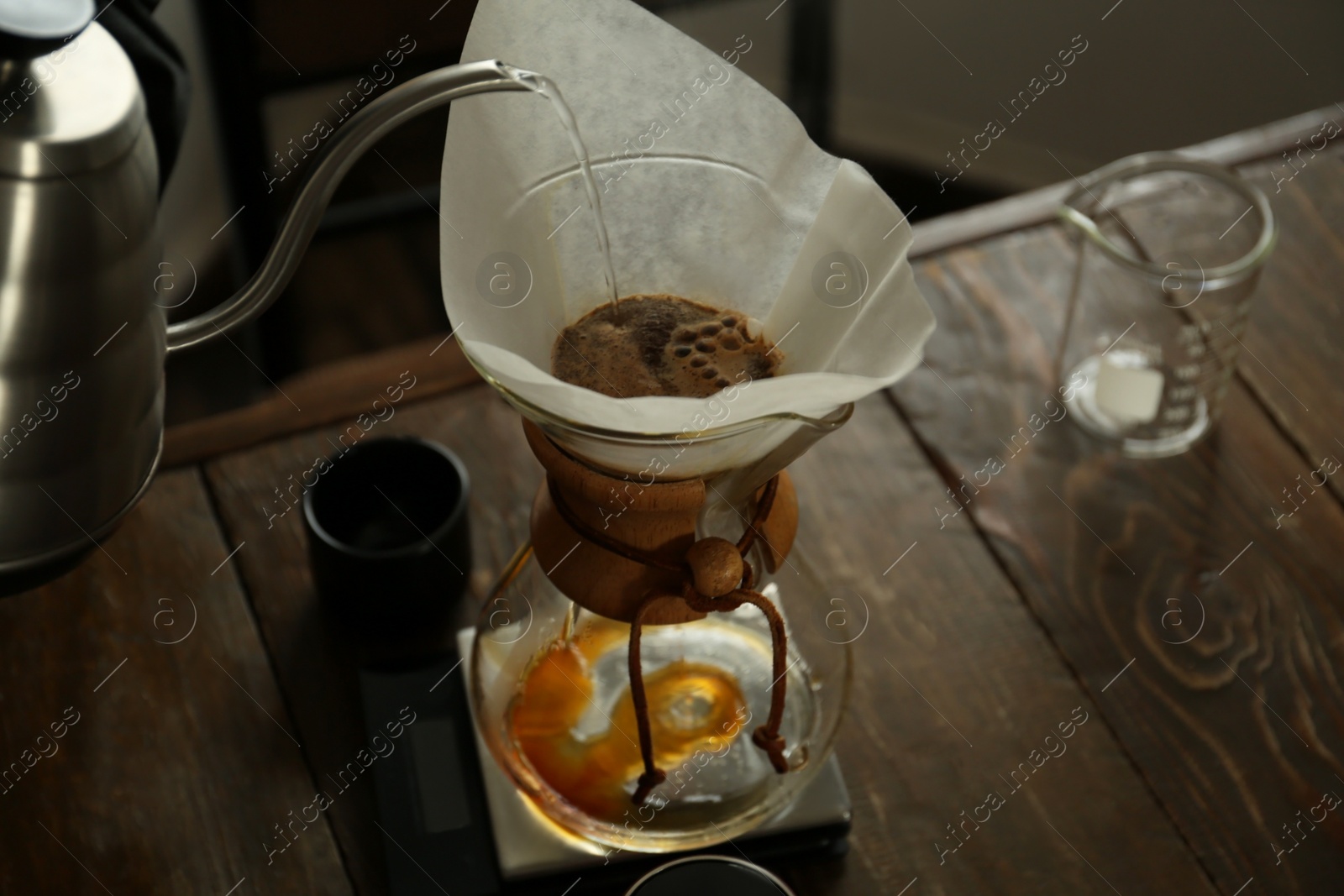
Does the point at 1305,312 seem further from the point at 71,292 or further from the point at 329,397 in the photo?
the point at 71,292

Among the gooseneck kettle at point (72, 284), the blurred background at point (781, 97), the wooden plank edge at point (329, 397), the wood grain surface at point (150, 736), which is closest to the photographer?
the gooseneck kettle at point (72, 284)

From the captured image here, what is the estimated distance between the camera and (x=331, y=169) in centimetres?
58

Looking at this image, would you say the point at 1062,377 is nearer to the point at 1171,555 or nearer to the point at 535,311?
the point at 1171,555

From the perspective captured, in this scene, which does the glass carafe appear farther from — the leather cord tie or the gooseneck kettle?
the gooseneck kettle

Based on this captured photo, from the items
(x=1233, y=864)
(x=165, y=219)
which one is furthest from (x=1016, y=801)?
(x=165, y=219)

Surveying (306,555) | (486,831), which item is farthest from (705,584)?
(306,555)

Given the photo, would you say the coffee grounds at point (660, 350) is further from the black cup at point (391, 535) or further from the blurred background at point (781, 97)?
the blurred background at point (781, 97)

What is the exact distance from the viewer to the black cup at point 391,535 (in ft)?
2.66

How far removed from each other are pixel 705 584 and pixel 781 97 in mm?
1860

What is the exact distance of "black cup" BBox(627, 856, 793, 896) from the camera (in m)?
0.66

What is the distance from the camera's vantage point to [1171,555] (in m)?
0.92

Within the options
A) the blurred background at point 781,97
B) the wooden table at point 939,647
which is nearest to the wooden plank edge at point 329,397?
the wooden table at point 939,647

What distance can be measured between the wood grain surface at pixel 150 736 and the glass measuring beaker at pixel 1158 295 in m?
0.61

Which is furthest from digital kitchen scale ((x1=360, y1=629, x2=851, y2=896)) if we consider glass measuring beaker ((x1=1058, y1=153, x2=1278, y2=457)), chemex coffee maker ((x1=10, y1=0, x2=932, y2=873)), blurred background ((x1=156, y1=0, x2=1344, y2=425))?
blurred background ((x1=156, y1=0, x2=1344, y2=425))
